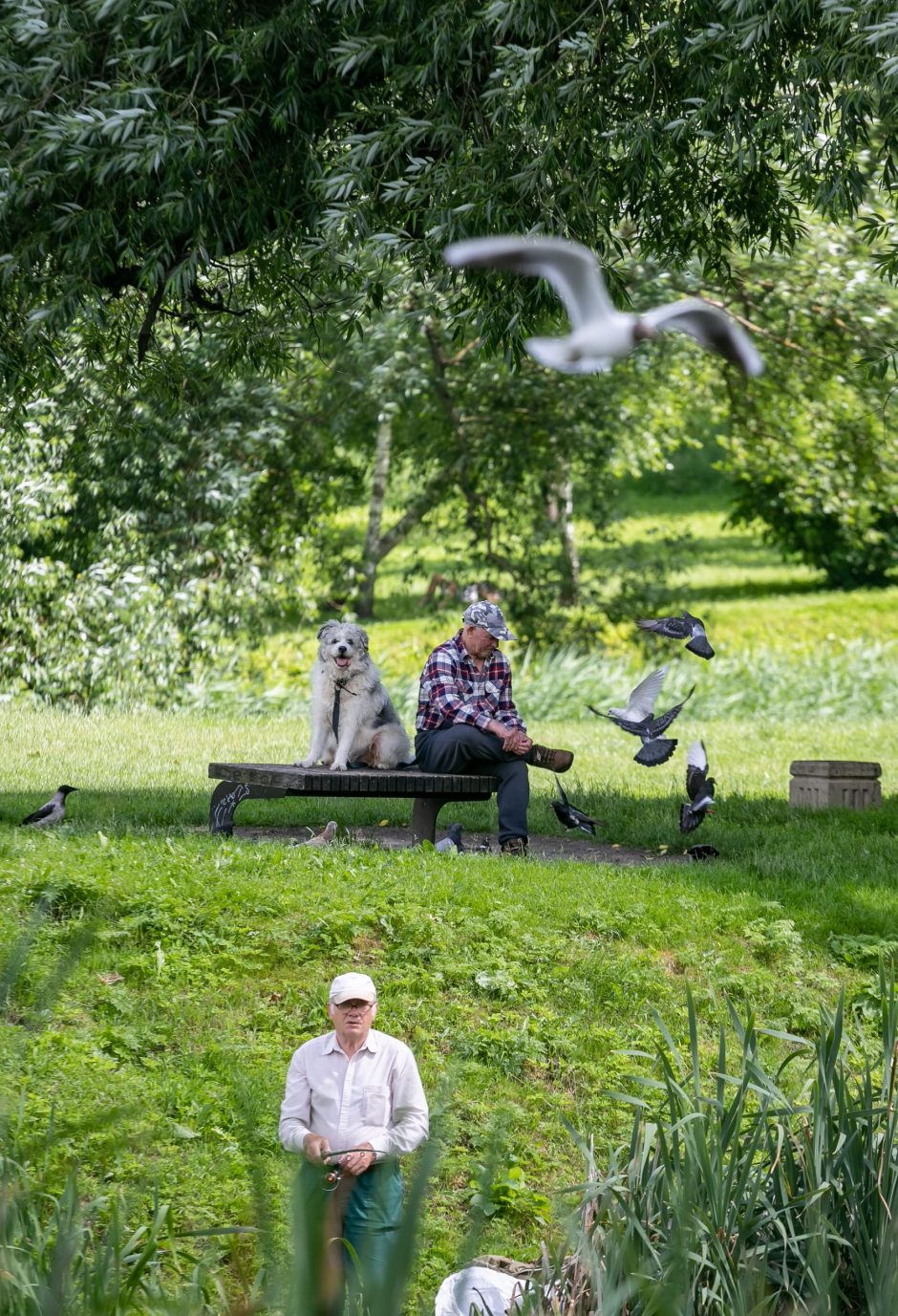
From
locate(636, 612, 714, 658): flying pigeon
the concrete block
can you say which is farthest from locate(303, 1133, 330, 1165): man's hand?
the concrete block

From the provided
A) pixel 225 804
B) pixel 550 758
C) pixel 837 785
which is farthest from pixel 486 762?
pixel 837 785

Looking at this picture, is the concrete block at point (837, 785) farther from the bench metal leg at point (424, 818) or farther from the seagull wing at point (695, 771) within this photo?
the bench metal leg at point (424, 818)

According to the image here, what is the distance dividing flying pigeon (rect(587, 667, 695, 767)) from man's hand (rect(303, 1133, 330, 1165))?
4731 mm

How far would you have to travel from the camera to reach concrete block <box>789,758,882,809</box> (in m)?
11.7

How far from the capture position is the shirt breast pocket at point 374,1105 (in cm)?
558

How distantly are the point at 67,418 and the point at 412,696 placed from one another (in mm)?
4908

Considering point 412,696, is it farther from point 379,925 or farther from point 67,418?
point 379,925

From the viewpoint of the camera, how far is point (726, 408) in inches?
891

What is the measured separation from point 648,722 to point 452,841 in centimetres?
140

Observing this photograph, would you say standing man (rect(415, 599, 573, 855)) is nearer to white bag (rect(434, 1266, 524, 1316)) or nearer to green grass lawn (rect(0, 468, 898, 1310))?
green grass lawn (rect(0, 468, 898, 1310))

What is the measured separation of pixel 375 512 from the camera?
75.1 feet

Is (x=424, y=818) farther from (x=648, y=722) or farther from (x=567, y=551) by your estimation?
(x=567, y=551)

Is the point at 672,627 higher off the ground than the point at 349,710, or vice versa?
the point at 672,627

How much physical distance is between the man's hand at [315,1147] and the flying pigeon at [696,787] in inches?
188
